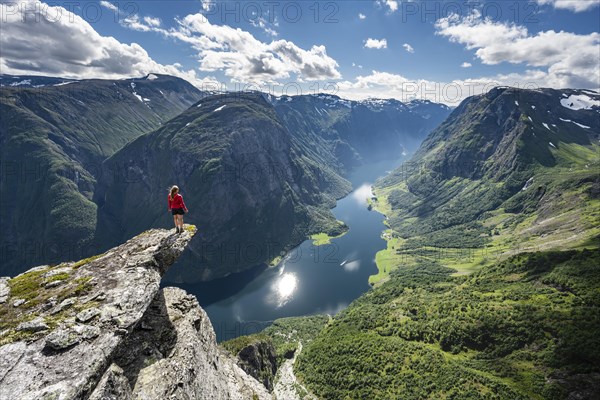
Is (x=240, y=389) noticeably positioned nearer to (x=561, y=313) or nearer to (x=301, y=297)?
(x=561, y=313)

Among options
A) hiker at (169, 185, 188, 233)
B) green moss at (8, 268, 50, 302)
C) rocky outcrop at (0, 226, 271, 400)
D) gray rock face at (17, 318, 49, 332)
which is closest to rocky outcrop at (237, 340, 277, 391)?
rocky outcrop at (0, 226, 271, 400)

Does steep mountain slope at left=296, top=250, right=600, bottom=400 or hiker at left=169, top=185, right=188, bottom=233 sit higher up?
hiker at left=169, top=185, right=188, bottom=233

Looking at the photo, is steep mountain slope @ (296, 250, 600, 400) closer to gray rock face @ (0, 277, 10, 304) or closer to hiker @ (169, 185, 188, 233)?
hiker @ (169, 185, 188, 233)

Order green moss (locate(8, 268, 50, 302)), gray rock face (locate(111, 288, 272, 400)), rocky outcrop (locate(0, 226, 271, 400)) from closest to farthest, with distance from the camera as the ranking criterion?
rocky outcrop (locate(0, 226, 271, 400)) → gray rock face (locate(111, 288, 272, 400)) → green moss (locate(8, 268, 50, 302))

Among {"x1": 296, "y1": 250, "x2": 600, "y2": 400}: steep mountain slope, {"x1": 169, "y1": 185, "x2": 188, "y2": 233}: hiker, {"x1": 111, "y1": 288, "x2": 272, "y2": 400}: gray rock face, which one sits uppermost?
{"x1": 169, "y1": 185, "x2": 188, "y2": 233}: hiker

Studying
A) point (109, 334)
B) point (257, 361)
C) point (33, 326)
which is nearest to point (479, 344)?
point (257, 361)

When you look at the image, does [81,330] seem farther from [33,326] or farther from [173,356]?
[173,356]

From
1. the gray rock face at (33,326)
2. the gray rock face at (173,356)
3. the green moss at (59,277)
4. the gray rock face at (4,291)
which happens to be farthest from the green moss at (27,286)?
the gray rock face at (173,356)
